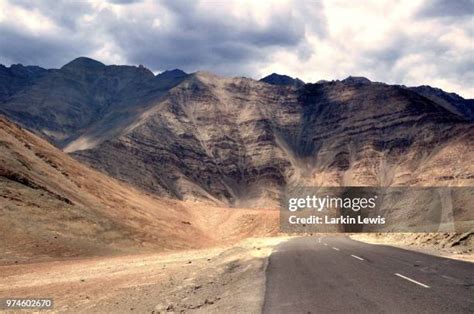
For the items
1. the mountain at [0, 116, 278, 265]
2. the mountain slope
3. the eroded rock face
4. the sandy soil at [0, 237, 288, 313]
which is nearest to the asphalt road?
the sandy soil at [0, 237, 288, 313]

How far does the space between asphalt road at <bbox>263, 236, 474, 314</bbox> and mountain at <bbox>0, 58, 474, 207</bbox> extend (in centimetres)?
8265

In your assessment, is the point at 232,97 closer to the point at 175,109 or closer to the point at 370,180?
the point at 175,109

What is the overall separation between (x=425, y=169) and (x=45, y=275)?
9802cm

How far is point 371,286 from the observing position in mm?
12703

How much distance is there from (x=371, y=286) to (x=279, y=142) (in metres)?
139

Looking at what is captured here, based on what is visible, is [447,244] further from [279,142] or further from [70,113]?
[70,113]

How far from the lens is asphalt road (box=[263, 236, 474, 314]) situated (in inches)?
404

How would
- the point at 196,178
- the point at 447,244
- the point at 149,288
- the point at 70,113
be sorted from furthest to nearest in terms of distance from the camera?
the point at 70,113 < the point at 196,178 < the point at 447,244 < the point at 149,288

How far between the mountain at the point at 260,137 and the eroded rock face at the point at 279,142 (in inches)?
13.0

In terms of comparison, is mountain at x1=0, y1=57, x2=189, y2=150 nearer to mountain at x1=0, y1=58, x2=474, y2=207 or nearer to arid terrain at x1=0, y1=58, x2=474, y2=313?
mountain at x1=0, y1=58, x2=474, y2=207

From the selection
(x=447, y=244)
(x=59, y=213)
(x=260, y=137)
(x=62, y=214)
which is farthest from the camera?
(x=260, y=137)

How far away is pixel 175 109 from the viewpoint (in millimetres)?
152625

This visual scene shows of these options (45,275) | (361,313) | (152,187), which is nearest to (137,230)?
(45,275)

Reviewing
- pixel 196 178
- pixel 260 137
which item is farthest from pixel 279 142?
pixel 196 178
